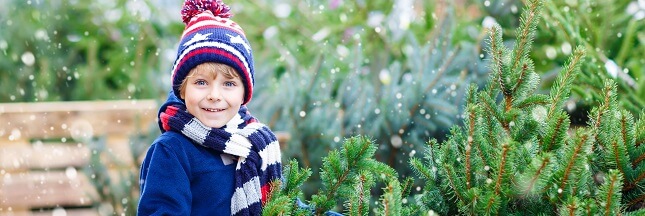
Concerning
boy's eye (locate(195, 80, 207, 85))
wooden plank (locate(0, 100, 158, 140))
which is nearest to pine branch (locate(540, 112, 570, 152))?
boy's eye (locate(195, 80, 207, 85))

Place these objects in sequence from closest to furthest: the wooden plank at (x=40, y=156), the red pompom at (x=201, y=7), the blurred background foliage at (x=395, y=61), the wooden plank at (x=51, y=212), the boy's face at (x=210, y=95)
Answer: the boy's face at (x=210, y=95) < the red pompom at (x=201, y=7) < the blurred background foliage at (x=395, y=61) < the wooden plank at (x=51, y=212) < the wooden plank at (x=40, y=156)

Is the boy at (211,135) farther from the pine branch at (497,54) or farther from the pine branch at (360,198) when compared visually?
the pine branch at (497,54)

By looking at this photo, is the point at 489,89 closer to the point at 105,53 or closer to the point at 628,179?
the point at 628,179

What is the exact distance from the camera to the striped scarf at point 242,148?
71.7 inches

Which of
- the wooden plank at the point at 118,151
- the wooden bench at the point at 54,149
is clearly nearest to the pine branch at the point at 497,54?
the wooden plank at the point at 118,151

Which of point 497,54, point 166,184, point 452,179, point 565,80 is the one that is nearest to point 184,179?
point 166,184

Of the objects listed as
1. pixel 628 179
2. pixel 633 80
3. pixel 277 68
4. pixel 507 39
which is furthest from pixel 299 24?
pixel 628 179

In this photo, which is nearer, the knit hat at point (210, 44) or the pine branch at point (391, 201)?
the pine branch at point (391, 201)

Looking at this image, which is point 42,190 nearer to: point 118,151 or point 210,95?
point 118,151

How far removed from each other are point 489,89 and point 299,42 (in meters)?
3.71

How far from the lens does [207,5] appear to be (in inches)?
76.6

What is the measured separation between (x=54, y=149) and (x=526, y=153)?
4.41 metres

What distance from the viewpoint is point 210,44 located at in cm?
181

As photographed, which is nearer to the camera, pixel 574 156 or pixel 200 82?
pixel 574 156
